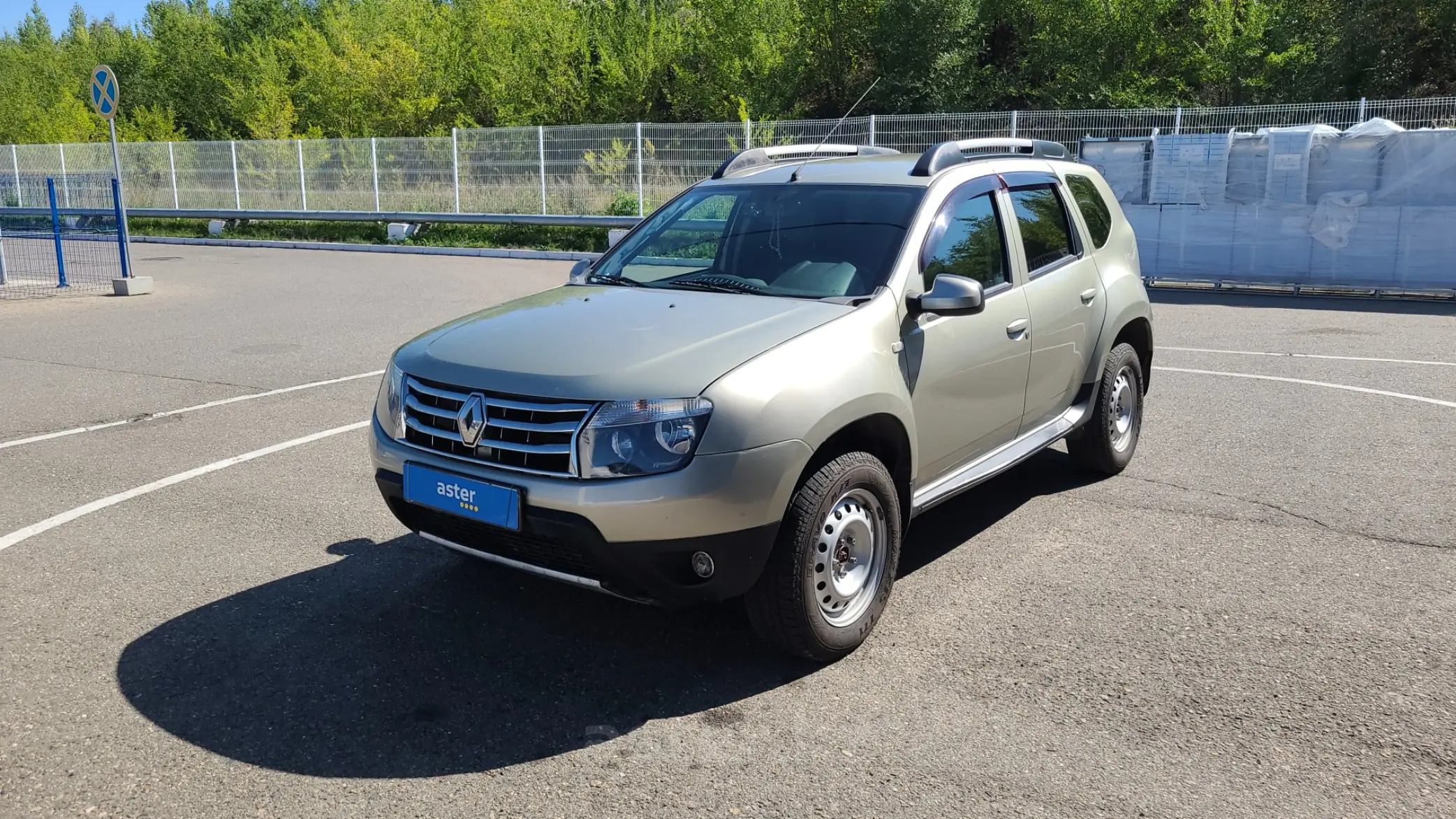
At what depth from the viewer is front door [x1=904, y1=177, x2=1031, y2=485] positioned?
14.3 ft

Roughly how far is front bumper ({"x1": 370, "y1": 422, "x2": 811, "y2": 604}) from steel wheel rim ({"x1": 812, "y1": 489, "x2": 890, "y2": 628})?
30 centimetres

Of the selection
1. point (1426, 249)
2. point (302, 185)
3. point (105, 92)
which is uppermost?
point (105, 92)

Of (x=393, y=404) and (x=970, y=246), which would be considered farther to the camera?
(x=970, y=246)

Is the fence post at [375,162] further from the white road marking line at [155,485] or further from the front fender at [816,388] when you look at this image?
the front fender at [816,388]

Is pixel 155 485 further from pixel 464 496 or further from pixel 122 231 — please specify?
pixel 122 231

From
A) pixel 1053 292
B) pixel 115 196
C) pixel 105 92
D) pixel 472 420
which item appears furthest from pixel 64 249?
pixel 1053 292

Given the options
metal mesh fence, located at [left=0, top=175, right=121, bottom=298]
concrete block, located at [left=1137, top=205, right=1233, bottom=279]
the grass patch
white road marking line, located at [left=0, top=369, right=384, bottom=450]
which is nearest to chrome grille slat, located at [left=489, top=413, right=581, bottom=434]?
white road marking line, located at [left=0, top=369, right=384, bottom=450]

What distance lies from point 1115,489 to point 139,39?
78.0 meters

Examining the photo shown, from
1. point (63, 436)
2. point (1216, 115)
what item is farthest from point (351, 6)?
point (63, 436)

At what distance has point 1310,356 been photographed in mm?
10164

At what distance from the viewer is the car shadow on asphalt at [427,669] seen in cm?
344

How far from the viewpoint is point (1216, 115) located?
58.0ft

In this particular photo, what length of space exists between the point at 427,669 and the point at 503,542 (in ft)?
1.81

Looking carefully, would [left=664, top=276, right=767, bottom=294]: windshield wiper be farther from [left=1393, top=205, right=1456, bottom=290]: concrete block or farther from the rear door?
[left=1393, top=205, right=1456, bottom=290]: concrete block
